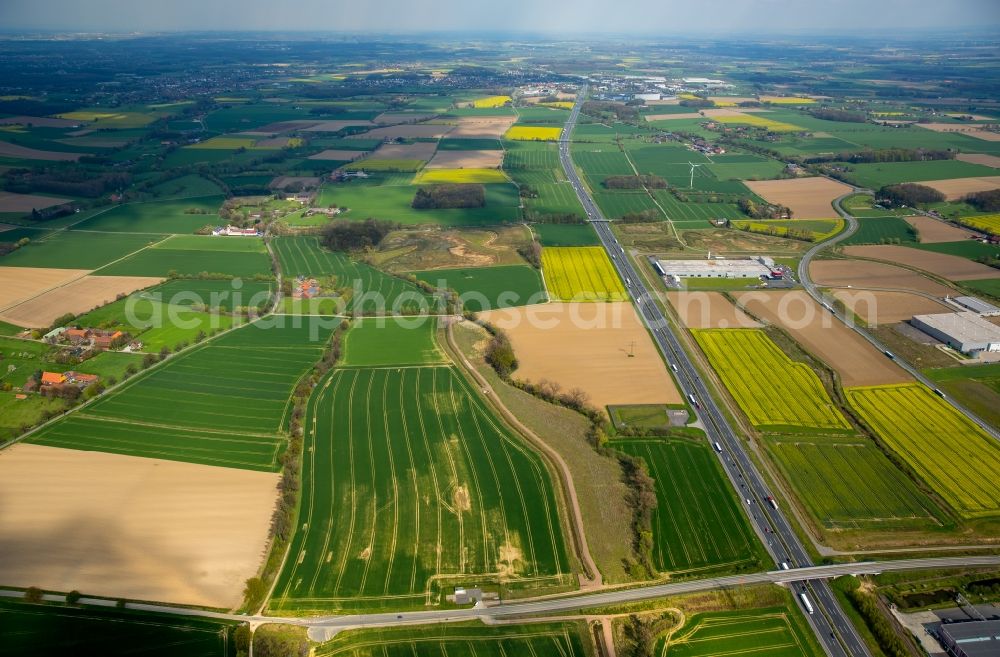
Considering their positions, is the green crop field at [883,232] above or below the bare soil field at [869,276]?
above

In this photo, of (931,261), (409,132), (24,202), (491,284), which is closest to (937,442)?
(931,261)

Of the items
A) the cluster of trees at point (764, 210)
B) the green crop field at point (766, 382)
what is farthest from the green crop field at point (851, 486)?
the cluster of trees at point (764, 210)

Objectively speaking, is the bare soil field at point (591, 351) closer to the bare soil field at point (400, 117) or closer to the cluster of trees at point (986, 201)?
the cluster of trees at point (986, 201)

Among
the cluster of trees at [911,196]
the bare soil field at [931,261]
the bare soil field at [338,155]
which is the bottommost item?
the bare soil field at [931,261]

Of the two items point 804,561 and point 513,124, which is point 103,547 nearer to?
point 804,561

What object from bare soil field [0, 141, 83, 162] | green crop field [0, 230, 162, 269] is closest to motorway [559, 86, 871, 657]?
green crop field [0, 230, 162, 269]

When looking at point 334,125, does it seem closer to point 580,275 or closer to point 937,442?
point 580,275
